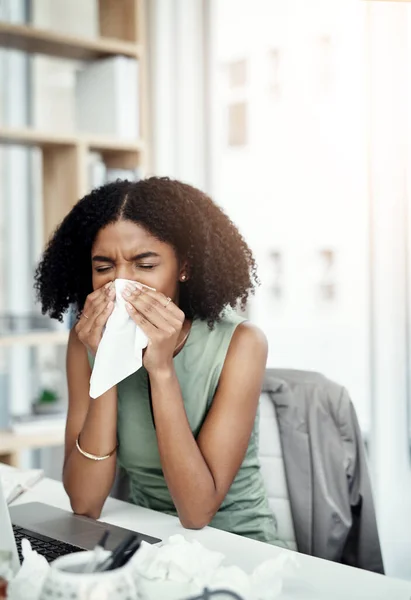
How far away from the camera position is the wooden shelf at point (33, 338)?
2504 mm

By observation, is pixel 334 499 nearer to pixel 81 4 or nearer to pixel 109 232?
pixel 109 232

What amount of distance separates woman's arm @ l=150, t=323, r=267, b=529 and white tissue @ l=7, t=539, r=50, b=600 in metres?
0.38

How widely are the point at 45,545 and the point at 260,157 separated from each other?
6.59ft

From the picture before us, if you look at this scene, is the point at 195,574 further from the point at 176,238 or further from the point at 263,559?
the point at 176,238

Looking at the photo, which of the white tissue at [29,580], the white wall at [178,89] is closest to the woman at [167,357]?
the white tissue at [29,580]

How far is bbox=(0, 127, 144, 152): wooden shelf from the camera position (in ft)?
8.25

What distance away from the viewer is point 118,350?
4.21 feet

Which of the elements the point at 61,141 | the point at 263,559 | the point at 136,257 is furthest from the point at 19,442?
the point at 263,559

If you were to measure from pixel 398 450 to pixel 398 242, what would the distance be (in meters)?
0.59

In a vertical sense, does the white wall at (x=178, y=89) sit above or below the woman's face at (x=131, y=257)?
above

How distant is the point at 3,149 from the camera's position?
3.15m

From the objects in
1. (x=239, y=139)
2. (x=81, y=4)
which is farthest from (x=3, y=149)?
(x=239, y=139)

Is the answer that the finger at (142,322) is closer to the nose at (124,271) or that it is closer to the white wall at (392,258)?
the nose at (124,271)

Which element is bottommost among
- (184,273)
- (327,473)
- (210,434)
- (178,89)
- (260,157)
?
(327,473)
